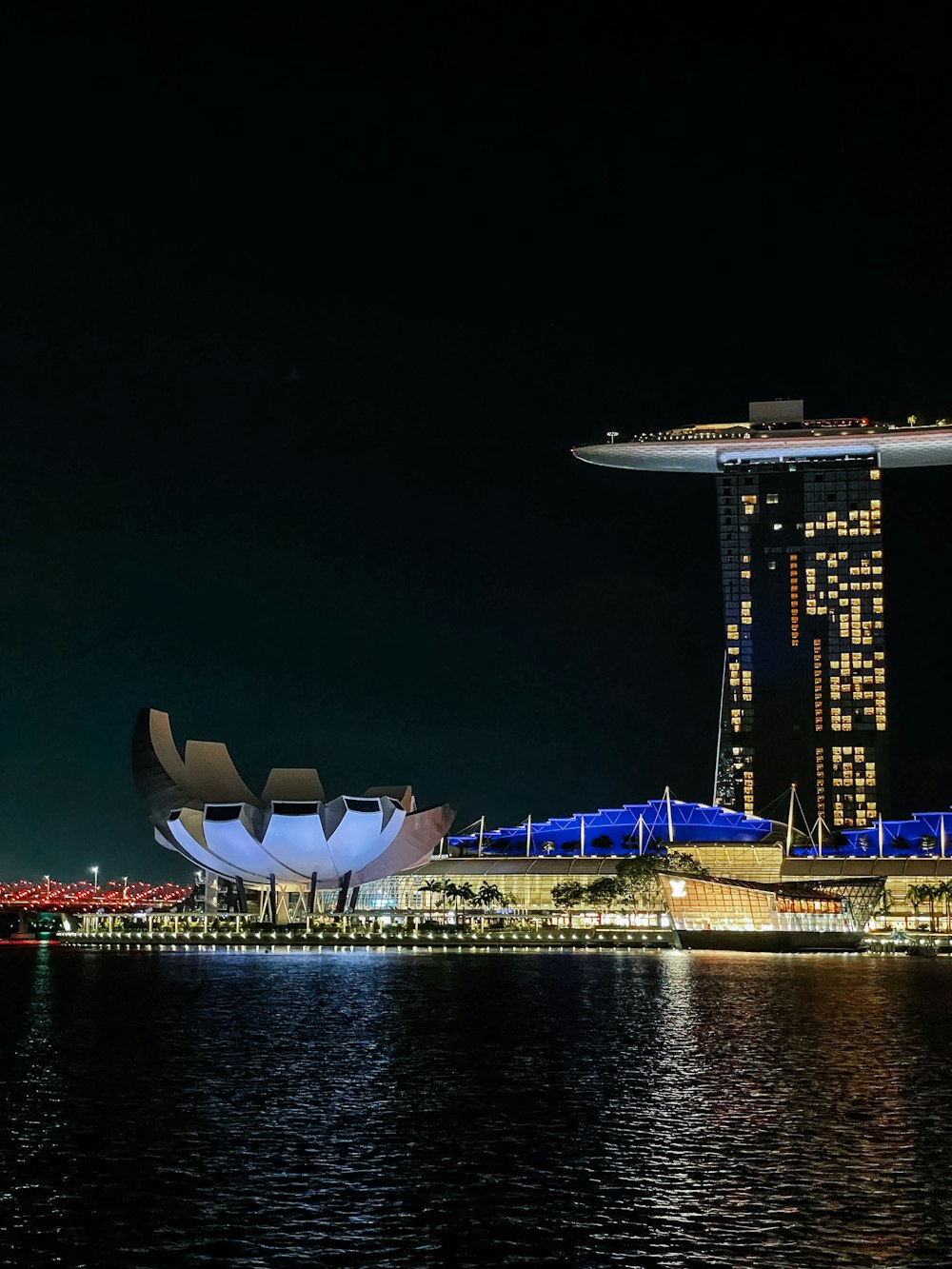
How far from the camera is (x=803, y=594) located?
168 meters

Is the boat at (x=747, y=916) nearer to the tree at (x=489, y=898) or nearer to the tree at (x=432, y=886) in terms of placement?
the tree at (x=489, y=898)

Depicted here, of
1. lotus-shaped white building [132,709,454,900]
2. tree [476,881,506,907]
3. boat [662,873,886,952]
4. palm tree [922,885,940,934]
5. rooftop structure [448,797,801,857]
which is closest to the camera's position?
lotus-shaped white building [132,709,454,900]

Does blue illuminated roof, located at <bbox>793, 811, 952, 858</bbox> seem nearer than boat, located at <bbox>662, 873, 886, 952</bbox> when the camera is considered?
No

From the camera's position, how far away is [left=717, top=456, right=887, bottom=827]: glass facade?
6531 inches

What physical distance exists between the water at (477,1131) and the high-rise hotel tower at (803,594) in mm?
112840

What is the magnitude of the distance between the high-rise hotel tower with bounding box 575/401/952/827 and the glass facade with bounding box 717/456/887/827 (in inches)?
3.8

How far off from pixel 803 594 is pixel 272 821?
90.1 metres

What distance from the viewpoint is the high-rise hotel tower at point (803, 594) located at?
6531 inches

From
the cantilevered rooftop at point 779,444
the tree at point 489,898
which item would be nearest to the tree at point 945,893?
the tree at point 489,898

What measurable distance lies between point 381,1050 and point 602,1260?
21.0 m

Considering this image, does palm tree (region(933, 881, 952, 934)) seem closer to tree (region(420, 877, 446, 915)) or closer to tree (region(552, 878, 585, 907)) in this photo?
tree (region(552, 878, 585, 907))

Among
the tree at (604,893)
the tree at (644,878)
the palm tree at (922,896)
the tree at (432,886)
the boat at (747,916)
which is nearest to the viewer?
the boat at (747,916)

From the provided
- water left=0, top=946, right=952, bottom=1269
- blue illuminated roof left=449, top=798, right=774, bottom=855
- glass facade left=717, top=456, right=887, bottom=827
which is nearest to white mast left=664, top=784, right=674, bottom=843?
blue illuminated roof left=449, top=798, right=774, bottom=855

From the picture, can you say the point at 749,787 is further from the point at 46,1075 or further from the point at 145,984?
the point at 46,1075
